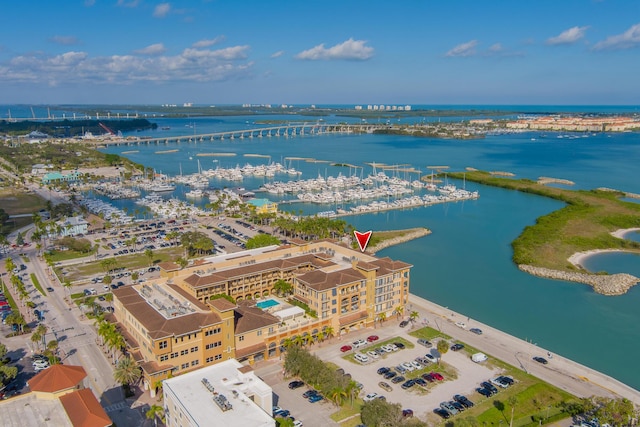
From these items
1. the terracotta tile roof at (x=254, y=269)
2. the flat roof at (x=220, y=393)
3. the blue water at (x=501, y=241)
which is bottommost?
the blue water at (x=501, y=241)

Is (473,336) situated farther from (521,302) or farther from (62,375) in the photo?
(62,375)

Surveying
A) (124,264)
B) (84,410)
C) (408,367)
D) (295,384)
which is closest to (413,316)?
(408,367)

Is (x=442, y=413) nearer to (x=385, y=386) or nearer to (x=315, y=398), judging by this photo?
(x=385, y=386)

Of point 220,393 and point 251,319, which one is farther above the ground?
point 220,393

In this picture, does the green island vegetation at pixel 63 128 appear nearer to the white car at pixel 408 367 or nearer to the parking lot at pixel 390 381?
the parking lot at pixel 390 381

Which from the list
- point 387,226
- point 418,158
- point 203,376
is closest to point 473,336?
point 203,376

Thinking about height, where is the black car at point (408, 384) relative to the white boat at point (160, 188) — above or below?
below

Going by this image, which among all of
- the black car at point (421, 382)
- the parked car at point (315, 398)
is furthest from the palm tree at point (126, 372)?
the black car at point (421, 382)
